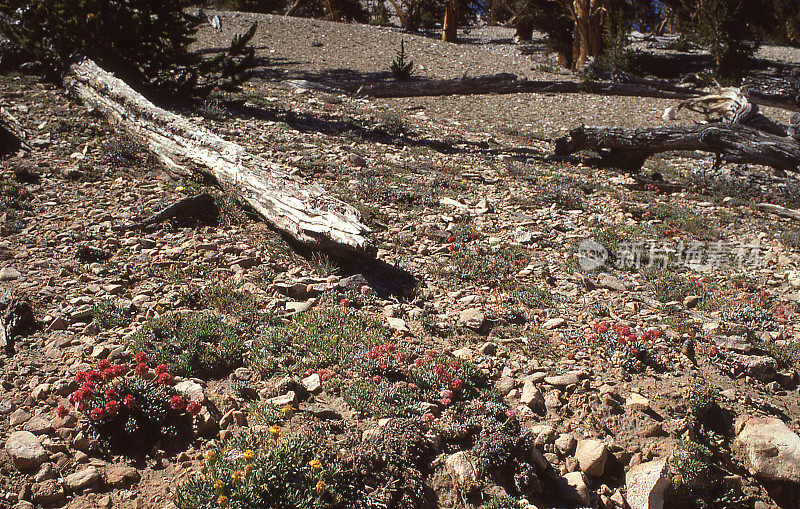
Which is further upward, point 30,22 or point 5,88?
point 30,22

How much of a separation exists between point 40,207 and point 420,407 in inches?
Answer: 228

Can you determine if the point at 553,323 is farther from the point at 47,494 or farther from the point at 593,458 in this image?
the point at 47,494

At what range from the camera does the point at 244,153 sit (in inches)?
280

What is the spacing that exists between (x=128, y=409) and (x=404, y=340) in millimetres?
2343

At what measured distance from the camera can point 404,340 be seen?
4.91 m

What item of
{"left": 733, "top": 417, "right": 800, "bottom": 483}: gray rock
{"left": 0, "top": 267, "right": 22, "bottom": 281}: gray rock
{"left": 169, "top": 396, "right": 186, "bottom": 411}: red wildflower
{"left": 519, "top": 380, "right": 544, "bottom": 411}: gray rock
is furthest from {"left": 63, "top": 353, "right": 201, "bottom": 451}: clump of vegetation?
{"left": 733, "top": 417, "right": 800, "bottom": 483}: gray rock

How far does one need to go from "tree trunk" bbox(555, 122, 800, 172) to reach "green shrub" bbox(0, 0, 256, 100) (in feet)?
24.6

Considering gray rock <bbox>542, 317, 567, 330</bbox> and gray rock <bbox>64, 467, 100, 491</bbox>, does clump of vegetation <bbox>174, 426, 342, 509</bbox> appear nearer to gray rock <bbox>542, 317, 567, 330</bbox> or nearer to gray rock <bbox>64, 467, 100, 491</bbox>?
gray rock <bbox>64, 467, 100, 491</bbox>

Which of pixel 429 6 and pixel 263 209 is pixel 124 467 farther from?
pixel 429 6

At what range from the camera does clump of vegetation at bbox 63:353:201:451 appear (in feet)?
11.6

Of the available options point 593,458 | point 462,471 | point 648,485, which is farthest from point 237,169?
point 648,485

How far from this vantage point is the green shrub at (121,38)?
1080cm

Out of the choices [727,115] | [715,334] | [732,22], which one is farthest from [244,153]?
[732,22]

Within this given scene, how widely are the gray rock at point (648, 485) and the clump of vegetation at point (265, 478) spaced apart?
2.04m
